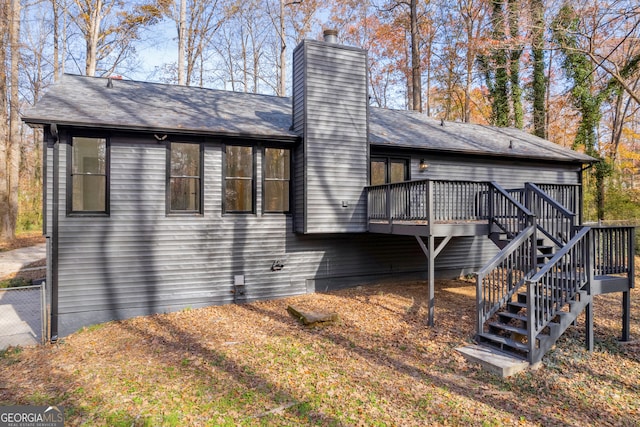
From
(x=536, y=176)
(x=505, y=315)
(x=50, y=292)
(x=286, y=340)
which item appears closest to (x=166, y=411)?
(x=286, y=340)

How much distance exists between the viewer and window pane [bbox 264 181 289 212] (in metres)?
9.34

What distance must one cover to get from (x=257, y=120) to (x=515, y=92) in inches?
607

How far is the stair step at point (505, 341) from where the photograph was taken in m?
5.79

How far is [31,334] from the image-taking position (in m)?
7.50

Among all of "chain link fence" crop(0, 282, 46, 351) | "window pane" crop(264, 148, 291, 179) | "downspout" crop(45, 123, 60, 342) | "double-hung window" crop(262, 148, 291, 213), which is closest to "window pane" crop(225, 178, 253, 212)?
"double-hung window" crop(262, 148, 291, 213)

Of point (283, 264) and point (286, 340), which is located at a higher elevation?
point (283, 264)

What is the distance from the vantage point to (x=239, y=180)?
29.8 ft

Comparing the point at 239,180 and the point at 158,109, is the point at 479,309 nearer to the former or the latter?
the point at 239,180

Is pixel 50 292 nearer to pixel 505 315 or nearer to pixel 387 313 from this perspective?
pixel 387 313

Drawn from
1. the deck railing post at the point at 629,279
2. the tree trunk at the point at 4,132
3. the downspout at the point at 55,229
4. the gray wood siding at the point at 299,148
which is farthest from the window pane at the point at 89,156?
the tree trunk at the point at 4,132

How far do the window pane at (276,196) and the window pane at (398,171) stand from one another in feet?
10.0

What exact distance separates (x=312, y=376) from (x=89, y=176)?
596 cm

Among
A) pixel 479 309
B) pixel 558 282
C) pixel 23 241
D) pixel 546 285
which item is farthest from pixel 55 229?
pixel 23 241

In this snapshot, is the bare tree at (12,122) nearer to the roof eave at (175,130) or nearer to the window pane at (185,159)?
the roof eave at (175,130)
